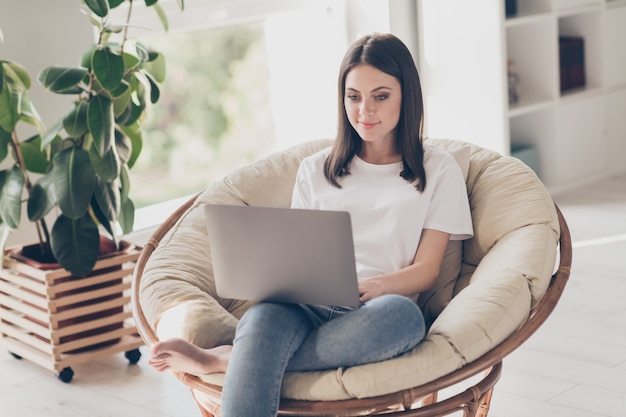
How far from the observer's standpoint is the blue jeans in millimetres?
Answer: 1850

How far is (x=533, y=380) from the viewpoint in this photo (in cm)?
276

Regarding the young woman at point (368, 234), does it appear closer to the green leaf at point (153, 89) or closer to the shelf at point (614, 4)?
the green leaf at point (153, 89)

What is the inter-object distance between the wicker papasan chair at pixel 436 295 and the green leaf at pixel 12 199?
571 millimetres

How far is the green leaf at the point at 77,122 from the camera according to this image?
9.34 ft

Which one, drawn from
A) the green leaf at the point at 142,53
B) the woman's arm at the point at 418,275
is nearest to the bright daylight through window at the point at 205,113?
the green leaf at the point at 142,53

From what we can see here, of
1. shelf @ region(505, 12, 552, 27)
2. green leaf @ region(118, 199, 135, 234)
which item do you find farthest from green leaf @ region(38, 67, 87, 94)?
shelf @ region(505, 12, 552, 27)

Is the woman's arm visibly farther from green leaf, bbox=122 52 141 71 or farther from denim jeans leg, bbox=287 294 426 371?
green leaf, bbox=122 52 141 71

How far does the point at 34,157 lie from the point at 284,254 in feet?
4.69

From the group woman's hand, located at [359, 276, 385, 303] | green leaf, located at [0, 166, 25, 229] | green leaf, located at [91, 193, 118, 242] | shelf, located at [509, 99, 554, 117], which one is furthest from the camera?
shelf, located at [509, 99, 554, 117]

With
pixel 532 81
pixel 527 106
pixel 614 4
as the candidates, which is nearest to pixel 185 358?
pixel 527 106

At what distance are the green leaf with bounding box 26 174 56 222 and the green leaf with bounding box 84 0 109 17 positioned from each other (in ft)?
1.68

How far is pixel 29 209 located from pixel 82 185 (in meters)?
0.22

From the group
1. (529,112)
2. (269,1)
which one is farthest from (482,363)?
(529,112)

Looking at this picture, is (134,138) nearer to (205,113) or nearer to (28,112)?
(28,112)
